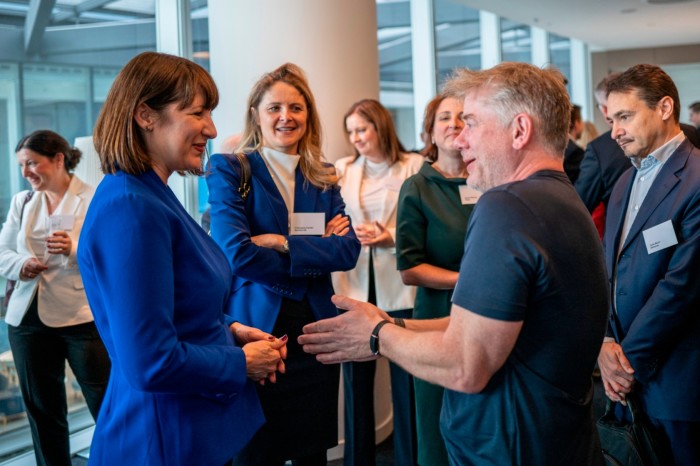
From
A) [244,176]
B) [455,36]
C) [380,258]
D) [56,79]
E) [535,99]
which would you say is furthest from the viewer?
[455,36]

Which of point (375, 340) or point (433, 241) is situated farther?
point (433, 241)

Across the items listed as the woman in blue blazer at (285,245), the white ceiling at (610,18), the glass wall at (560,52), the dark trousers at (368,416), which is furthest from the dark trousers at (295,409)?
the glass wall at (560,52)

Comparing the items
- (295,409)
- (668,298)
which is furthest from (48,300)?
(668,298)

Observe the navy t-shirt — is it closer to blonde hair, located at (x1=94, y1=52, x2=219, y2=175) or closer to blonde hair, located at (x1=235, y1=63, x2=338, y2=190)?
blonde hair, located at (x1=94, y1=52, x2=219, y2=175)

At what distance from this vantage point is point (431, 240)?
112 inches

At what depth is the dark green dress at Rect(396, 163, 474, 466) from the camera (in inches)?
111

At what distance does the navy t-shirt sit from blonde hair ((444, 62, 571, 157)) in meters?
0.09

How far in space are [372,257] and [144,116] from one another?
212cm

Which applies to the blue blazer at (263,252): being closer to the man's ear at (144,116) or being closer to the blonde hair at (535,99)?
the man's ear at (144,116)

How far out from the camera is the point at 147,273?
1377mm

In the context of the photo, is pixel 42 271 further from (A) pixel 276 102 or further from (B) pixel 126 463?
(B) pixel 126 463

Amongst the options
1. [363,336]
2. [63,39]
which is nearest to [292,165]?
[363,336]

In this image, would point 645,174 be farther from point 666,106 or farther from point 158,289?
point 158,289

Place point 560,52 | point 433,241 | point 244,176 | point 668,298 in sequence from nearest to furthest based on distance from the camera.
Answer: point 668,298 < point 244,176 < point 433,241 < point 560,52
